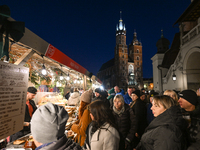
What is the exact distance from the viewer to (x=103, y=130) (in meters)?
1.89

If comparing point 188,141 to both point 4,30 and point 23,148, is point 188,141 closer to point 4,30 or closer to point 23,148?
point 23,148

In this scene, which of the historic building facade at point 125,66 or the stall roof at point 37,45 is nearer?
the stall roof at point 37,45

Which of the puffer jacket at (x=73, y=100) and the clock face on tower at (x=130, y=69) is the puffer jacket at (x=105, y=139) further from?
the clock face on tower at (x=130, y=69)

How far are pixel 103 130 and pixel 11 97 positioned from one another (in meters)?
1.55

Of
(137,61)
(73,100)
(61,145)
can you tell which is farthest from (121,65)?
(61,145)

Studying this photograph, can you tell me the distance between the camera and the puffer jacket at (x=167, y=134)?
1.71 meters

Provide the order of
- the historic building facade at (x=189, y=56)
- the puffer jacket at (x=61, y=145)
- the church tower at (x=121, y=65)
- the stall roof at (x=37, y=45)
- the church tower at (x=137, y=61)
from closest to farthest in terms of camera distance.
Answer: the puffer jacket at (x=61, y=145)
the stall roof at (x=37, y=45)
the historic building facade at (x=189, y=56)
the church tower at (x=121, y=65)
the church tower at (x=137, y=61)

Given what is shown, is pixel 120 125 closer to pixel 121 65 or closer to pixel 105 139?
pixel 105 139

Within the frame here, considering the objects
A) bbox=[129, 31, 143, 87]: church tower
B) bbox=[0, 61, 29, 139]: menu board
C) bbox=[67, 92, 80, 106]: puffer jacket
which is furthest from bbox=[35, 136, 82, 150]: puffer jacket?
bbox=[129, 31, 143, 87]: church tower

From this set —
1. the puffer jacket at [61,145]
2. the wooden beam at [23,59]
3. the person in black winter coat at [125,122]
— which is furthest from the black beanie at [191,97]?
the wooden beam at [23,59]

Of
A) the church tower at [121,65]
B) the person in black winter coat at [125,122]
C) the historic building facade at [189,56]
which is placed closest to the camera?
the person in black winter coat at [125,122]

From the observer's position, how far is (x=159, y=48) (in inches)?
1073

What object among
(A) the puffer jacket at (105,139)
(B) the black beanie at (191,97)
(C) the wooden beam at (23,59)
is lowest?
(A) the puffer jacket at (105,139)

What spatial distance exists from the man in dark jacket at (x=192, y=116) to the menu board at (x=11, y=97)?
9.51 feet
